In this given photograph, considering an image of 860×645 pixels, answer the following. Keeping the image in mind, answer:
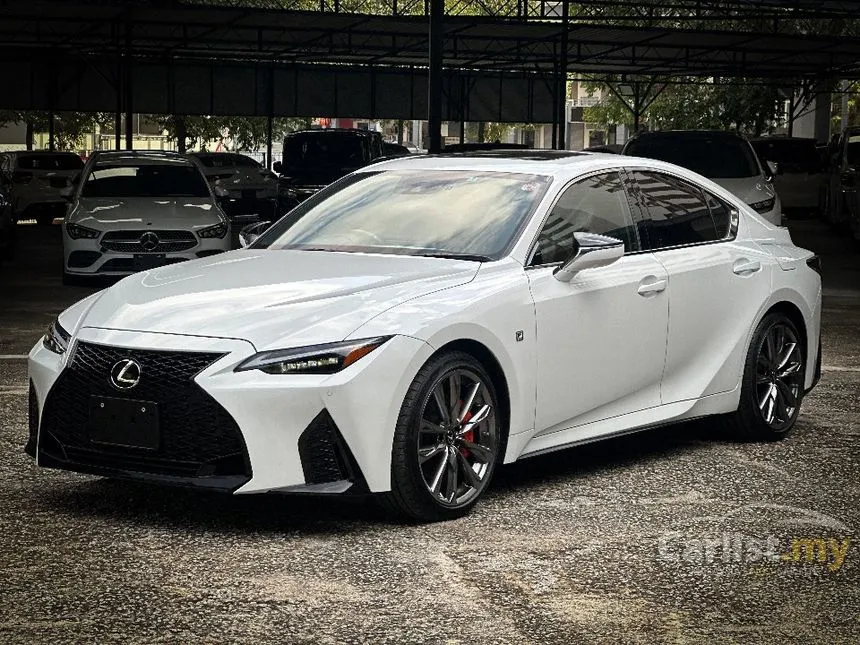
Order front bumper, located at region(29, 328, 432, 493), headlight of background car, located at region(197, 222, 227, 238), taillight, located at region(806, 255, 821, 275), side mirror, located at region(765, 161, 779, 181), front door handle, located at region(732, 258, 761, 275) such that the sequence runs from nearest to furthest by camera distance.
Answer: front bumper, located at region(29, 328, 432, 493) < front door handle, located at region(732, 258, 761, 275) < taillight, located at region(806, 255, 821, 275) < headlight of background car, located at region(197, 222, 227, 238) < side mirror, located at region(765, 161, 779, 181)

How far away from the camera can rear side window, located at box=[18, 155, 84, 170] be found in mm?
35062

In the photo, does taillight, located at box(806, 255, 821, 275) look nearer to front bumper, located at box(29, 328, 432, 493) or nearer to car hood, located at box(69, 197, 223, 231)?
front bumper, located at box(29, 328, 432, 493)

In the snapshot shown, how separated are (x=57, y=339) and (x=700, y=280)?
3190 mm

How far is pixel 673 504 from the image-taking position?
22.7ft

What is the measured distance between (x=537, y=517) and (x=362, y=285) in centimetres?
121

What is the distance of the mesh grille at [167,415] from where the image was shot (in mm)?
6055

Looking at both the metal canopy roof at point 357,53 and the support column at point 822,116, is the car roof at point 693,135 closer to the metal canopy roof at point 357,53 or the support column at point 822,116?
the metal canopy roof at point 357,53

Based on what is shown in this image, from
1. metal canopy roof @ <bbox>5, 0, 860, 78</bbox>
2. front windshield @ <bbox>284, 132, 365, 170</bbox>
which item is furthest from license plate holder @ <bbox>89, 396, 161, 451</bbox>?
metal canopy roof @ <bbox>5, 0, 860, 78</bbox>

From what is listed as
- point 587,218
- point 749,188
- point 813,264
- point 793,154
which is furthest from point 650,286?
point 793,154

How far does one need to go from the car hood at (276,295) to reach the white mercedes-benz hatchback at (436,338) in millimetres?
14

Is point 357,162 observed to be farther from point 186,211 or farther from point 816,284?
point 816,284

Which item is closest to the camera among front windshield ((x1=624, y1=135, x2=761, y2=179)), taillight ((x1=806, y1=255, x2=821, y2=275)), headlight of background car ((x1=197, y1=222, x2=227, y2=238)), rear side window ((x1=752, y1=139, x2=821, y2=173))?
taillight ((x1=806, y1=255, x2=821, y2=275))

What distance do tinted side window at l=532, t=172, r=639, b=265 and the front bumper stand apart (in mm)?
1144

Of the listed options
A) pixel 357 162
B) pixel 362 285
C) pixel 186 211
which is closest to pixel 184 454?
pixel 362 285
